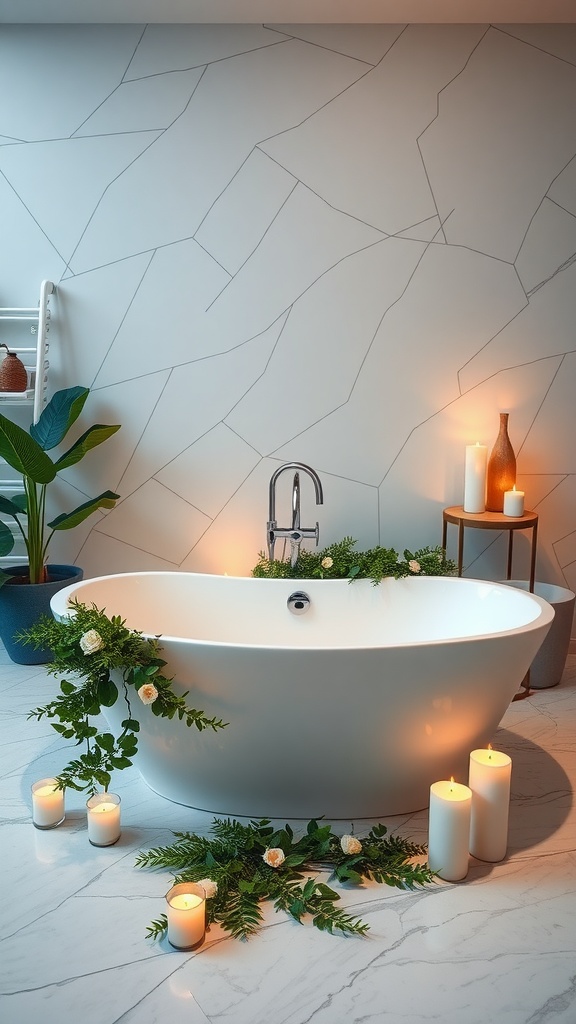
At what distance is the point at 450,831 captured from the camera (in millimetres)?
2041

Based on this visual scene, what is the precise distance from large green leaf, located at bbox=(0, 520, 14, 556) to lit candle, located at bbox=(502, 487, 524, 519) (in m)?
1.94

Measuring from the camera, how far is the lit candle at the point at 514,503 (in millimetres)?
3307

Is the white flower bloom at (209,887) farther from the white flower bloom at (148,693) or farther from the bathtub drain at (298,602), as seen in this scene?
the bathtub drain at (298,602)

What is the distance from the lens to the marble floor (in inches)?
64.9

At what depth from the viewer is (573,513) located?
3617mm

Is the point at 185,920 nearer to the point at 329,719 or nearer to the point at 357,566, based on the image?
the point at 329,719

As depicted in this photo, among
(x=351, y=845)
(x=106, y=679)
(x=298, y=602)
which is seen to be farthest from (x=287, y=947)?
(x=298, y=602)

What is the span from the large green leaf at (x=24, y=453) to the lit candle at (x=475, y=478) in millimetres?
1615

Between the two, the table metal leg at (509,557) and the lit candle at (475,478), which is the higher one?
the lit candle at (475,478)

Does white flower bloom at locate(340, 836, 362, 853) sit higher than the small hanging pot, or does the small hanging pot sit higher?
the small hanging pot

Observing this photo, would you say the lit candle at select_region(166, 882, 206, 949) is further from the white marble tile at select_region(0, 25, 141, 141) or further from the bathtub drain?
the white marble tile at select_region(0, 25, 141, 141)

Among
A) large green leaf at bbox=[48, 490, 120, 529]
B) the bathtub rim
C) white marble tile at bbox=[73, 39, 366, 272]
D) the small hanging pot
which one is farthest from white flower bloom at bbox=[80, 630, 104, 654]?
white marble tile at bbox=[73, 39, 366, 272]

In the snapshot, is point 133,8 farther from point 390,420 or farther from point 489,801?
point 489,801

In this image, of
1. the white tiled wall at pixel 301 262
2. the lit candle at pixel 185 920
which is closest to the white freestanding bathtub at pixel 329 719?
the lit candle at pixel 185 920
